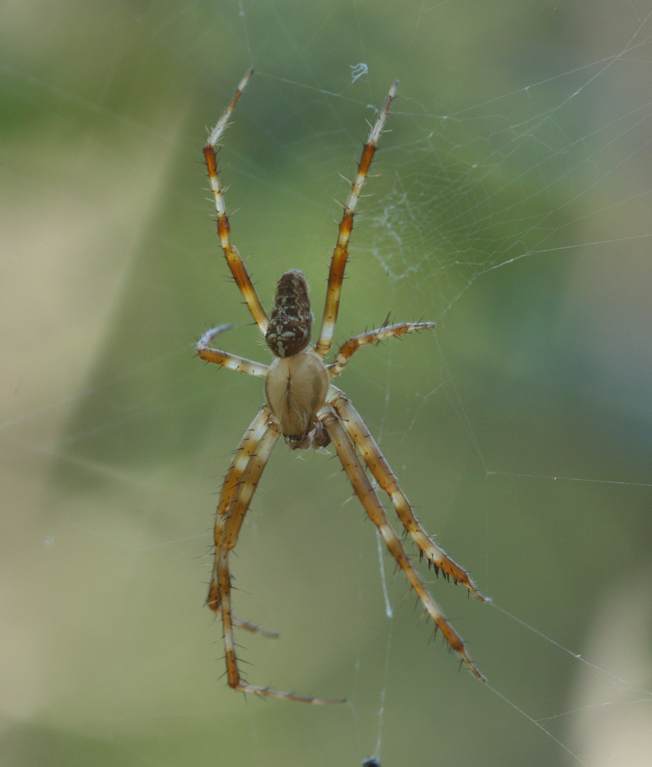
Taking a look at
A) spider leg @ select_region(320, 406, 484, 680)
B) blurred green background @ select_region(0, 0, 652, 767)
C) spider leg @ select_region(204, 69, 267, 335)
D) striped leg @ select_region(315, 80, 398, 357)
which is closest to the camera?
striped leg @ select_region(315, 80, 398, 357)

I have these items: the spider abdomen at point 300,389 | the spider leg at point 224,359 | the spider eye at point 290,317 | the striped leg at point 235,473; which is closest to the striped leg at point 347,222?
the spider eye at point 290,317

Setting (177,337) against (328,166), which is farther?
(177,337)

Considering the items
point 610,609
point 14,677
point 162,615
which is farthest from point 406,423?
point 14,677

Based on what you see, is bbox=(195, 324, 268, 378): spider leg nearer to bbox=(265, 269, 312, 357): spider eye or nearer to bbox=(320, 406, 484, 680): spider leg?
bbox=(265, 269, 312, 357): spider eye

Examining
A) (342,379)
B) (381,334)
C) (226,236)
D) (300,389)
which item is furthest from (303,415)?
(342,379)

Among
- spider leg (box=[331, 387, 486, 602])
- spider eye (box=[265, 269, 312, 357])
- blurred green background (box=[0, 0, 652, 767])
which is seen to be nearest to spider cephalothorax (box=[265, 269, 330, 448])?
spider eye (box=[265, 269, 312, 357])

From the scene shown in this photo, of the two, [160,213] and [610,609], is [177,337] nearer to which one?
[160,213]

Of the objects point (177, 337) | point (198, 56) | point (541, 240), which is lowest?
point (177, 337)
